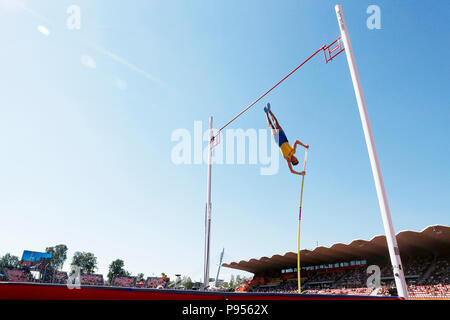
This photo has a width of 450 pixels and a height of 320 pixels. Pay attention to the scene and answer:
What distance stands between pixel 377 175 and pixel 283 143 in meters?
3.46

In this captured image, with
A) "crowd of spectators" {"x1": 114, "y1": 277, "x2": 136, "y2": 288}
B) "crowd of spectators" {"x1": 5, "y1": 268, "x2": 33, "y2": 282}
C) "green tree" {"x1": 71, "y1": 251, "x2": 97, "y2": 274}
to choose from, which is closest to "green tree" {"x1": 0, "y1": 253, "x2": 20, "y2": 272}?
"green tree" {"x1": 71, "y1": 251, "x2": 97, "y2": 274}

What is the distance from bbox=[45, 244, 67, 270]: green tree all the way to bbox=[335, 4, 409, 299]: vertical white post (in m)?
87.4

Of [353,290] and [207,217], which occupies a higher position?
[207,217]

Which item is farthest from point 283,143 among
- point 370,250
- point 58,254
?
point 58,254

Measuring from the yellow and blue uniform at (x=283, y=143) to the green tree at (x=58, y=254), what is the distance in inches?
3328

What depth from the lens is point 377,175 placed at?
438cm

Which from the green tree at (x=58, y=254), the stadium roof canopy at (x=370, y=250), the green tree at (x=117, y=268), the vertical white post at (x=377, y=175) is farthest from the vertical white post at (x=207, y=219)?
the green tree at (x=58, y=254)

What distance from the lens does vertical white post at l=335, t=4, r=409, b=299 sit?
3.90 m

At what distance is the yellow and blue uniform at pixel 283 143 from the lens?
297 inches

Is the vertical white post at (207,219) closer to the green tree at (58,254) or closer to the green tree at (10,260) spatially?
the green tree at (58,254)
